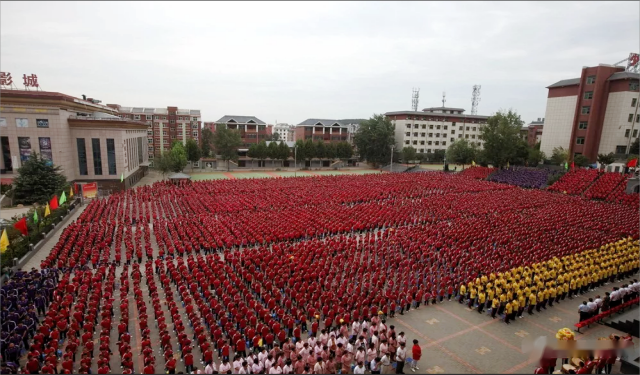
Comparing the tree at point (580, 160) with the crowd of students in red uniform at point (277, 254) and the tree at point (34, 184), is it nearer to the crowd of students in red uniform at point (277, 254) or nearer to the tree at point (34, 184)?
the crowd of students in red uniform at point (277, 254)

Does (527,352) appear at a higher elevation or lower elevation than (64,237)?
higher

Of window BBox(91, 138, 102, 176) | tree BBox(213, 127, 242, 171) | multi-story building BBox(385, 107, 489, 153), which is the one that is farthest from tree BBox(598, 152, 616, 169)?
window BBox(91, 138, 102, 176)

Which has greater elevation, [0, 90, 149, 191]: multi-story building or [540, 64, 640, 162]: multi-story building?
[540, 64, 640, 162]: multi-story building

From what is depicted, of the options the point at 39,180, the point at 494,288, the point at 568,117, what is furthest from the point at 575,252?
the point at 568,117

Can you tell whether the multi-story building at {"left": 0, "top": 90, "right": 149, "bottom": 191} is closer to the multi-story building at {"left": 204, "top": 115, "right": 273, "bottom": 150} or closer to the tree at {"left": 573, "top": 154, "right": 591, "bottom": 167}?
the multi-story building at {"left": 204, "top": 115, "right": 273, "bottom": 150}

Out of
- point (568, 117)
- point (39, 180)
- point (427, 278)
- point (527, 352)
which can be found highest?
point (568, 117)

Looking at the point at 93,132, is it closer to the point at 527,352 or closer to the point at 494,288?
the point at 494,288
